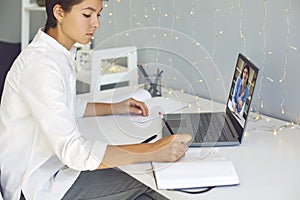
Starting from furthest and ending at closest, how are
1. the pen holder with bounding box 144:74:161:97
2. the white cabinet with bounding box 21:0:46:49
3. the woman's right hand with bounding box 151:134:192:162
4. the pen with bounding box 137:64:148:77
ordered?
the white cabinet with bounding box 21:0:46:49 → the pen with bounding box 137:64:148:77 → the pen holder with bounding box 144:74:161:97 → the woman's right hand with bounding box 151:134:192:162

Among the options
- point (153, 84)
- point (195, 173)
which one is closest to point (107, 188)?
point (195, 173)

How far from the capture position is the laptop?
136 centimetres

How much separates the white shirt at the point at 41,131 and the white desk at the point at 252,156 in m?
Answer: 0.17

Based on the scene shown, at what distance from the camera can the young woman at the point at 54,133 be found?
3.67 feet

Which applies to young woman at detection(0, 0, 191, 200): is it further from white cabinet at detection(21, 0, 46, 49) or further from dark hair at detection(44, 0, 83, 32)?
white cabinet at detection(21, 0, 46, 49)

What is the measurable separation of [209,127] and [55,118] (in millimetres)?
579

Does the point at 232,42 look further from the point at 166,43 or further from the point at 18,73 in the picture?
the point at 18,73

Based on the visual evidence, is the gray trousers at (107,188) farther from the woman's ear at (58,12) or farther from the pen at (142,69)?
the pen at (142,69)

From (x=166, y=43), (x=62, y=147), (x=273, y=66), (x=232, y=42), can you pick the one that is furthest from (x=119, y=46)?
(x=62, y=147)

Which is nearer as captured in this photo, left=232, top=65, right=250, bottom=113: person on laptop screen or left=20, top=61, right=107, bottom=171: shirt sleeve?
left=20, top=61, right=107, bottom=171: shirt sleeve

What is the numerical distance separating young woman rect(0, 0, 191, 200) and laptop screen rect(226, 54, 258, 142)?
25cm

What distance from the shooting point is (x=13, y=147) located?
3.95 feet

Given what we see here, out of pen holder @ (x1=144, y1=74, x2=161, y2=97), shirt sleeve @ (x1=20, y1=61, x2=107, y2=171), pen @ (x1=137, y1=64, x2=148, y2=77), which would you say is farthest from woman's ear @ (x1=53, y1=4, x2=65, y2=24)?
pen @ (x1=137, y1=64, x2=148, y2=77)

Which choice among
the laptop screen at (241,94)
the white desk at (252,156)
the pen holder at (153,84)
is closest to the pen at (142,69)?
the pen holder at (153,84)
